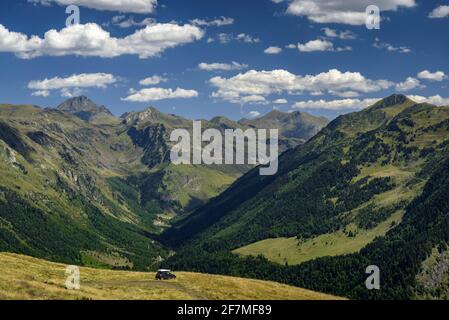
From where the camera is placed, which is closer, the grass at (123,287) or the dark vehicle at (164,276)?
the grass at (123,287)

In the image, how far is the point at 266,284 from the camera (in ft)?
391

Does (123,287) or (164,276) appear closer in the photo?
(123,287)

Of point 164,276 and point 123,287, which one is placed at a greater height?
point 164,276

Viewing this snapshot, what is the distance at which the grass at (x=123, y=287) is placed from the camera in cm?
8650

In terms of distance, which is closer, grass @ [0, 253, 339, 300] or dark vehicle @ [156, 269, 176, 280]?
grass @ [0, 253, 339, 300]

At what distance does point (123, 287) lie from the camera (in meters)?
104

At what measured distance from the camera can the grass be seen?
86.5 meters
